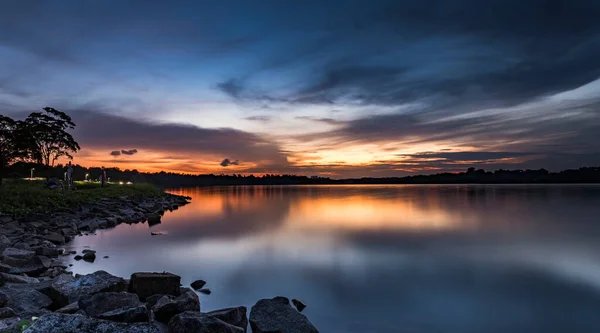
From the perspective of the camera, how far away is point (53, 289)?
734 centimetres

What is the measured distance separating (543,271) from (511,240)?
7232mm

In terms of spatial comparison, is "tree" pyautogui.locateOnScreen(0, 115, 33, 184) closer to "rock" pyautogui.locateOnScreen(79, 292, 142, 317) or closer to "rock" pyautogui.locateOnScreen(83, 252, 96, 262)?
"rock" pyautogui.locateOnScreen(83, 252, 96, 262)

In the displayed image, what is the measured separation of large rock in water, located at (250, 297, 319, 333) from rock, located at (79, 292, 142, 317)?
8.13ft

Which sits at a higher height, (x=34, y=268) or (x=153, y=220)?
(x=34, y=268)

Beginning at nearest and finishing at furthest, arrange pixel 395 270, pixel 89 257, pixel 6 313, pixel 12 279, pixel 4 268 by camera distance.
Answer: pixel 6 313 < pixel 12 279 < pixel 4 268 < pixel 395 270 < pixel 89 257

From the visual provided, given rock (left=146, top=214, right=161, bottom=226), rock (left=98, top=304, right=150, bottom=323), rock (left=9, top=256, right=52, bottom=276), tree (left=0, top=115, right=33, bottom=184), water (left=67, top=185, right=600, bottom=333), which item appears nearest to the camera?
rock (left=98, top=304, right=150, bottom=323)

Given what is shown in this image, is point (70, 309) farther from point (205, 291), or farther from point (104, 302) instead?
point (205, 291)

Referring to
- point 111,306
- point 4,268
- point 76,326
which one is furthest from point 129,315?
point 4,268

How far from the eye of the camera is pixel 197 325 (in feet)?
18.1

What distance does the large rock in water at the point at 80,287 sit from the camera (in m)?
7.13

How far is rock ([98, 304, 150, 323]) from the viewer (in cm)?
532

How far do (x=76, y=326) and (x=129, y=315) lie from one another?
1029mm

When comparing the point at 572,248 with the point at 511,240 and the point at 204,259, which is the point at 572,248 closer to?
the point at 511,240

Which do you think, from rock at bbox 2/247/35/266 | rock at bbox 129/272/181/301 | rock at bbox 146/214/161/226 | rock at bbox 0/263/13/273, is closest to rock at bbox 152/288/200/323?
rock at bbox 129/272/181/301
